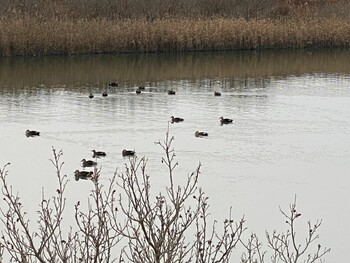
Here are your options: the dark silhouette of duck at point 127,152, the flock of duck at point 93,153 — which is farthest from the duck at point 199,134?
the dark silhouette of duck at point 127,152

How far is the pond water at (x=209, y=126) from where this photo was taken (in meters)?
7.49

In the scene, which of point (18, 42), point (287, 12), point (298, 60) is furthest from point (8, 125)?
point (287, 12)

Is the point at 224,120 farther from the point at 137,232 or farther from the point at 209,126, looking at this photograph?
the point at 137,232

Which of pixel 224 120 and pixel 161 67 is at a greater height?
pixel 161 67

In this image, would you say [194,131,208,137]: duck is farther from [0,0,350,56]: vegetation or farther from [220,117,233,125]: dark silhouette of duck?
[0,0,350,56]: vegetation

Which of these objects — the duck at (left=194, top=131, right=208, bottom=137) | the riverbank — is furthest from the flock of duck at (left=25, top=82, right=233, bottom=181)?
the riverbank

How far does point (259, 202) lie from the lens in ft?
23.7

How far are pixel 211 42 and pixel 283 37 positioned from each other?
84.1 inches

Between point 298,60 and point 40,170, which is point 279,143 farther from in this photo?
point 298,60

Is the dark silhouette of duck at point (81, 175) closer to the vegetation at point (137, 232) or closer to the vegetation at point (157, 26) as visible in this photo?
the vegetation at point (137, 232)

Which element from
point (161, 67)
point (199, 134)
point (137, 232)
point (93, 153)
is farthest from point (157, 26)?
point (137, 232)

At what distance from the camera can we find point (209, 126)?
35.3 ft

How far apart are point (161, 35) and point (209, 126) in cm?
893

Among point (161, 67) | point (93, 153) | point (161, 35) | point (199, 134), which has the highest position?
point (161, 35)
